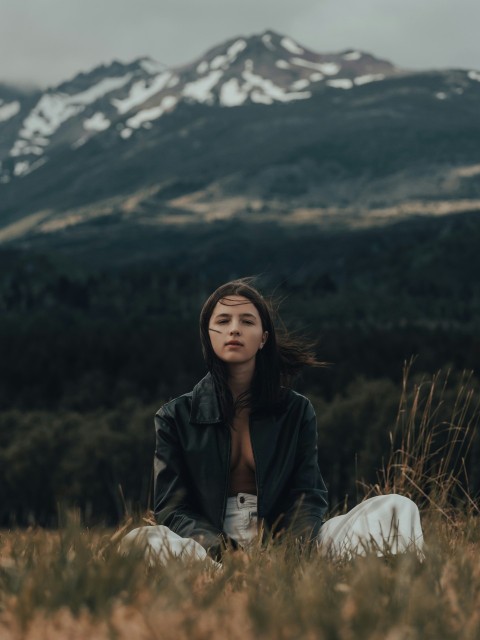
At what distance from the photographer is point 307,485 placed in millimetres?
6008

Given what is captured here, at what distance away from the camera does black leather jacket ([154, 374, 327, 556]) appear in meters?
5.77

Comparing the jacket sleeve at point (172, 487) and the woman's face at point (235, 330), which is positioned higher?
the woman's face at point (235, 330)

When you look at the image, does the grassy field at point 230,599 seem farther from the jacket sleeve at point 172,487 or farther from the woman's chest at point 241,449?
the woman's chest at point 241,449

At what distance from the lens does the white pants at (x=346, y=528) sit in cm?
472

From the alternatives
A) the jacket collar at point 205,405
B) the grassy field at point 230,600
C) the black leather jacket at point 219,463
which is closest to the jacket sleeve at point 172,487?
the black leather jacket at point 219,463

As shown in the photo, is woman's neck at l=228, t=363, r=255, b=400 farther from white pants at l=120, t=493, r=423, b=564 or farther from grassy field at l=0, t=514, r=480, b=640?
grassy field at l=0, t=514, r=480, b=640

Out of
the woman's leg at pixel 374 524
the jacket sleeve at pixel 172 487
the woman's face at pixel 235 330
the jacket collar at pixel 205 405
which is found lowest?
the woman's leg at pixel 374 524

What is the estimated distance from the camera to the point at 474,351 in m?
133

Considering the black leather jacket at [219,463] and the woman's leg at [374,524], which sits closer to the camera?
the woman's leg at [374,524]

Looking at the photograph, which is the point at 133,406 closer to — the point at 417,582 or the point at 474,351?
the point at 474,351

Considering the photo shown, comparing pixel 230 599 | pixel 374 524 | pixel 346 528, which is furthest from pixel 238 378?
pixel 230 599

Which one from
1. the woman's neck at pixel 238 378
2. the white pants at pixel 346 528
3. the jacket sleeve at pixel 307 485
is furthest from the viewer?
the woman's neck at pixel 238 378

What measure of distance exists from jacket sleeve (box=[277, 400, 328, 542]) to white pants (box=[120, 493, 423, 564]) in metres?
0.13

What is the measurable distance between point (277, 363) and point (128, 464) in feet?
309
